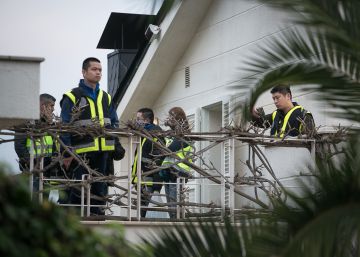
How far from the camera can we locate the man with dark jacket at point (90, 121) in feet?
48.2

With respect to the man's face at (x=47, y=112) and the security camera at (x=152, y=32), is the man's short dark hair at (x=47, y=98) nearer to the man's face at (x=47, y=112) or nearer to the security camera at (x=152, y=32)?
the man's face at (x=47, y=112)

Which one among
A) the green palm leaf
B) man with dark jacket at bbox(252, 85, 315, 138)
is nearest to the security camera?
man with dark jacket at bbox(252, 85, 315, 138)

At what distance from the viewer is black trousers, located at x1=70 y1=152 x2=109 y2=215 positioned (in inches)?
580

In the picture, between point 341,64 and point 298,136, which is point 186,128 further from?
point 341,64

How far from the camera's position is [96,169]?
14922 mm

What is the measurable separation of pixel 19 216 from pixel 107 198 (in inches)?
374

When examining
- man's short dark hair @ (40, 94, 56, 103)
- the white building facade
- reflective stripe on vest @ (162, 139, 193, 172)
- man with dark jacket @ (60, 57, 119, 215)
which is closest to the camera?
man with dark jacket @ (60, 57, 119, 215)

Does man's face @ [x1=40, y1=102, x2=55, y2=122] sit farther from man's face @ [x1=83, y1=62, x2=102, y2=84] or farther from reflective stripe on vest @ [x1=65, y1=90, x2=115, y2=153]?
man's face @ [x1=83, y1=62, x2=102, y2=84]

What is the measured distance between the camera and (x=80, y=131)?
14469mm

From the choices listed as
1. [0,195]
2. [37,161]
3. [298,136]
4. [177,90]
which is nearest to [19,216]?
[0,195]

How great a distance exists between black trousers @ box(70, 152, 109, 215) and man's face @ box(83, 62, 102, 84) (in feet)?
2.99

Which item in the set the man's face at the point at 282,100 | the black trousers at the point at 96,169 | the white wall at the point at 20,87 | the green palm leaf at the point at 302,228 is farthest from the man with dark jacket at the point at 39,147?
the green palm leaf at the point at 302,228

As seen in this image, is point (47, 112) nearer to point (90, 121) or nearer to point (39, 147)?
point (39, 147)

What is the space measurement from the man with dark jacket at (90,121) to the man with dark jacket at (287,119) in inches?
69.6
